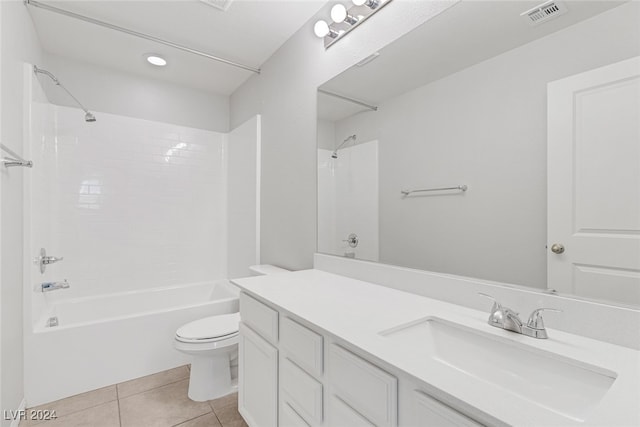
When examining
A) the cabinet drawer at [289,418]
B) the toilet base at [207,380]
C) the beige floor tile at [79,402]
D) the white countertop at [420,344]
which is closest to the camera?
the white countertop at [420,344]

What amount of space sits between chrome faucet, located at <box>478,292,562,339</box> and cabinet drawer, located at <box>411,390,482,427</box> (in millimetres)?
399

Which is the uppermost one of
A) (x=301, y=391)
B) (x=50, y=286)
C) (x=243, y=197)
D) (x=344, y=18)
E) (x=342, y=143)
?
(x=344, y=18)

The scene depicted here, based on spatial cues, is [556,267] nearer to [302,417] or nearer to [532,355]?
[532,355]

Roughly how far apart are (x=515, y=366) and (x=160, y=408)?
1951mm

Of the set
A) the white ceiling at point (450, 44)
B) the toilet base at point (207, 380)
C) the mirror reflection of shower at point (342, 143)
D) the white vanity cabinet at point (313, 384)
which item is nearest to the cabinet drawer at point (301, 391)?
the white vanity cabinet at point (313, 384)

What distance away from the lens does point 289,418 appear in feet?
3.74

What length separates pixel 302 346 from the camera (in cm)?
106

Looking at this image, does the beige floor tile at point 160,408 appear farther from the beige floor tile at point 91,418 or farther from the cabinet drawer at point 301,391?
the cabinet drawer at point 301,391

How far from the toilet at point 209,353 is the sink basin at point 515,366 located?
1.31 meters

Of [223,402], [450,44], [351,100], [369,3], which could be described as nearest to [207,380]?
[223,402]

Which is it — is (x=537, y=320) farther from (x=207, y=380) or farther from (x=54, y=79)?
(x=54, y=79)

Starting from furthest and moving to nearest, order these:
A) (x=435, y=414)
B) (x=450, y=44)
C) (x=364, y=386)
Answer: (x=450, y=44)
(x=364, y=386)
(x=435, y=414)

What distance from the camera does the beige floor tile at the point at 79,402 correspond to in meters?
1.77

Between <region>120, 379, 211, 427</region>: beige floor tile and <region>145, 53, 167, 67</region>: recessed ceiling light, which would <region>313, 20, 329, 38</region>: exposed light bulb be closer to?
<region>145, 53, 167, 67</region>: recessed ceiling light
